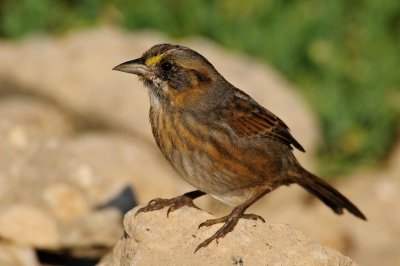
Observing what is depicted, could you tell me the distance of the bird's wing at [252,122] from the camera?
6137 millimetres

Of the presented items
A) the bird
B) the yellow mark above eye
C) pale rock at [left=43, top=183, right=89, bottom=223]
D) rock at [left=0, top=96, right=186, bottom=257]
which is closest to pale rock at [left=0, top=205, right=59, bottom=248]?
rock at [left=0, top=96, right=186, bottom=257]

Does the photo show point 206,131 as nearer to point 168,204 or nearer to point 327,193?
point 168,204

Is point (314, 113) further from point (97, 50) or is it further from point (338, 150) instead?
point (97, 50)

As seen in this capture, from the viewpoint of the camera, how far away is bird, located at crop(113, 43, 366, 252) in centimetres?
582

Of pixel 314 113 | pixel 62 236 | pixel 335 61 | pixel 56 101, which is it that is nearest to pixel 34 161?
pixel 62 236

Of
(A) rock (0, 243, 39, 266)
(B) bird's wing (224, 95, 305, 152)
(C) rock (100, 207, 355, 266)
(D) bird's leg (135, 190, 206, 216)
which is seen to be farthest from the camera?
(A) rock (0, 243, 39, 266)

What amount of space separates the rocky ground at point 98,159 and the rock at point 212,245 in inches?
54.1

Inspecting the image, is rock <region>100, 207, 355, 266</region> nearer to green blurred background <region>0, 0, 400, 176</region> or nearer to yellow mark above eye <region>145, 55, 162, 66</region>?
yellow mark above eye <region>145, 55, 162, 66</region>

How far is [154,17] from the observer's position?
10438mm

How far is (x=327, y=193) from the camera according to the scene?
22.8ft

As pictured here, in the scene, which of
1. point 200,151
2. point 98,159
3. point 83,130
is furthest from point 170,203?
point 83,130

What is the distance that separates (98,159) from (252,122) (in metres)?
2.02

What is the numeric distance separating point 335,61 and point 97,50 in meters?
2.36

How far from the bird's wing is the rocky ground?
1322 millimetres
